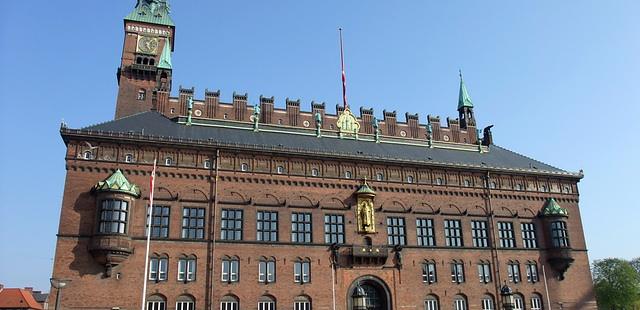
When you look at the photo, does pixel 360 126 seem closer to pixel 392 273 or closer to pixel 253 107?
pixel 253 107

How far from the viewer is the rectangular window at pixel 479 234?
48.4 metres

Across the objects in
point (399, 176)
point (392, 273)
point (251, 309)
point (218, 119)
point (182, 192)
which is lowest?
point (251, 309)

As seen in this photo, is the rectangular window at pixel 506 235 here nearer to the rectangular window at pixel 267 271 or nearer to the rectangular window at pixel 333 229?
the rectangular window at pixel 333 229

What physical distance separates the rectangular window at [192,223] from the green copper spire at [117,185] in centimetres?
397

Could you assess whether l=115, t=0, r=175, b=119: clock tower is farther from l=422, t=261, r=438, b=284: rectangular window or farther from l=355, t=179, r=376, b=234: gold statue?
l=422, t=261, r=438, b=284: rectangular window

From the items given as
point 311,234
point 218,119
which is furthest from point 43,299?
point 311,234

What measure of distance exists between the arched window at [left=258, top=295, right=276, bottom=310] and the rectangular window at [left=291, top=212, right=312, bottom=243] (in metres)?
5.00

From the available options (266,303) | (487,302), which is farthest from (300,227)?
(487,302)

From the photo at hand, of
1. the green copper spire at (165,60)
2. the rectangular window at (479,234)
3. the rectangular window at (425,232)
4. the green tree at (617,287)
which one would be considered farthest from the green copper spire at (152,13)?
the green tree at (617,287)

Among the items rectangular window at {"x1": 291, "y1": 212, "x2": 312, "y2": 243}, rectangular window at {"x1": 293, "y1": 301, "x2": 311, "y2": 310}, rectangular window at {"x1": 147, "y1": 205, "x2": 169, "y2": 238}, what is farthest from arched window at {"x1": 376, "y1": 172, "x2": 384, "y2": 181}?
rectangular window at {"x1": 147, "y1": 205, "x2": 169, "y2": 238}

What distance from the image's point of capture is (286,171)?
145ft

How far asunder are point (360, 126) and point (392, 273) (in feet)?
51.4

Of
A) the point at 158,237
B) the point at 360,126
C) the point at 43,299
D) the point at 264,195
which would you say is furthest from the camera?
the point at 43,299

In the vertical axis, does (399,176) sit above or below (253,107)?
below
